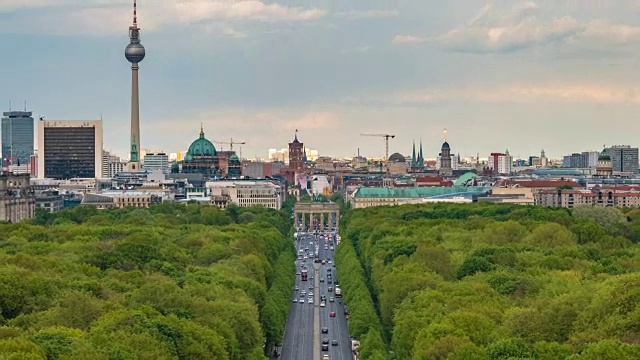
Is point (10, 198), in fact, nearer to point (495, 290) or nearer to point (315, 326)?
point (315, 326)

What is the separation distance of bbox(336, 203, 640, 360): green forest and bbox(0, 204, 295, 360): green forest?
24.0 ft

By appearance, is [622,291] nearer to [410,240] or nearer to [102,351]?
[102,351]

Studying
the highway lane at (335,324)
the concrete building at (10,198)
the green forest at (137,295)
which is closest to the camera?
the green forest at (137,295)

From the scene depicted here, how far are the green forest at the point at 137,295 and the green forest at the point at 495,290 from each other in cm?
732

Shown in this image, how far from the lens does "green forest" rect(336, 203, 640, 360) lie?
6712 centimetres

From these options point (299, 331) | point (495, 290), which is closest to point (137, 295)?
point (495, 290)

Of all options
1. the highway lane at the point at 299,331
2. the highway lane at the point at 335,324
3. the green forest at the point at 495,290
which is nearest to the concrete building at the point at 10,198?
the green forest at the point at 495,290

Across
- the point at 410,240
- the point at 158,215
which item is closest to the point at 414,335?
the point at 410,240

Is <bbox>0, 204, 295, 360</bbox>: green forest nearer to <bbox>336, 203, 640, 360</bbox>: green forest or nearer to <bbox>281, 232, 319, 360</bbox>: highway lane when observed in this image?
<bbox>281, 232, 319, 360</bbox>: highway lane

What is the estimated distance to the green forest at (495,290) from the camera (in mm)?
67125

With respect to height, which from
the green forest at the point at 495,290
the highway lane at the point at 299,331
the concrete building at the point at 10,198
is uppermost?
the concrete building at the point at 10,198

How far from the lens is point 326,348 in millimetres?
93938

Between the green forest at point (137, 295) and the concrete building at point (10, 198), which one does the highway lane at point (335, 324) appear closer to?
the green forest at point (137, 295)

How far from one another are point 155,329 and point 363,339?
76.8ft
